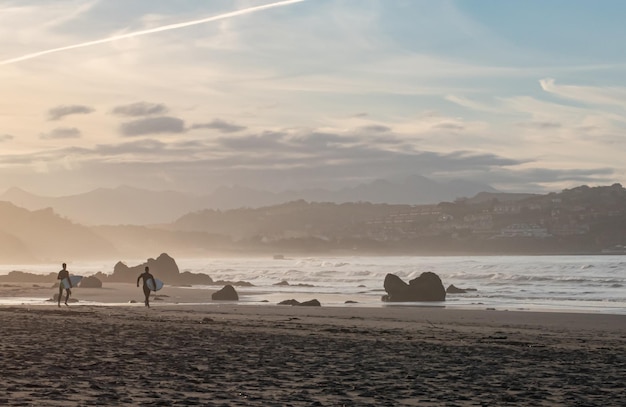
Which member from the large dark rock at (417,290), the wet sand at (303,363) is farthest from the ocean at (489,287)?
the wet sand at (303,363)

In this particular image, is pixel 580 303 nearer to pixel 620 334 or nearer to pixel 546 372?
pixel 620 334

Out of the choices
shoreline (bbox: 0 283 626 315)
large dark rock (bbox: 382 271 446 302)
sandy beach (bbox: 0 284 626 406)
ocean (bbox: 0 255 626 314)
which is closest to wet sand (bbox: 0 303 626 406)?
sandy beach (bbox: 0 284 626 406)

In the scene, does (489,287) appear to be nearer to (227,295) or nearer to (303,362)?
(227,295)

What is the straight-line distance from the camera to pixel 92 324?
25.2 m

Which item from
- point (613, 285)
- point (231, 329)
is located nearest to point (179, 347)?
point (231, 329)

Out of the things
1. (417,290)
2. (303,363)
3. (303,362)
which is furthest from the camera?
(417,290)

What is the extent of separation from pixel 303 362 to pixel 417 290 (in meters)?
30.6

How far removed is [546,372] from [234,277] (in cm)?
7340

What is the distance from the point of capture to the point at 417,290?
46156 mm

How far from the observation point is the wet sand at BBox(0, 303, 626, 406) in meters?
11.9

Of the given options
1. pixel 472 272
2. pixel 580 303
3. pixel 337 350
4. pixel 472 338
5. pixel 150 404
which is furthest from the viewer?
pixel 472 272

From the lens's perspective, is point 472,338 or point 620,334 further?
point 620,334

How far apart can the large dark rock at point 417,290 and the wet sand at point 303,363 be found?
56.6ft

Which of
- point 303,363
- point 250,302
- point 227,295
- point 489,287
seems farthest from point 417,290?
point 303,363
